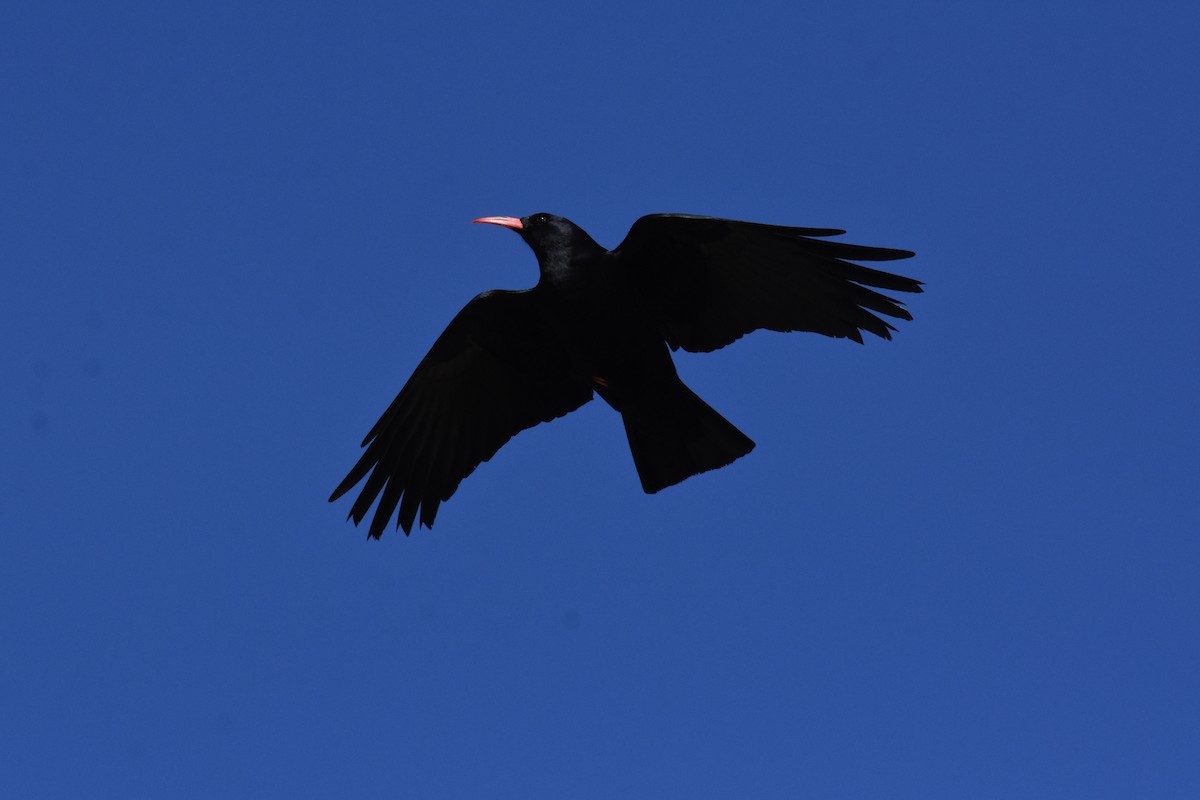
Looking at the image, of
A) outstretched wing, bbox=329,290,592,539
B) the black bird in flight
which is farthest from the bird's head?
outstretched wing, bbox=329,290,592,539

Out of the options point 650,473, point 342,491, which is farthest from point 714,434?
point 342,491

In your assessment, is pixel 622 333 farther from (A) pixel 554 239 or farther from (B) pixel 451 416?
(B) pixel 451 416

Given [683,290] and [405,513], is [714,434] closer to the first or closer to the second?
[683,290]

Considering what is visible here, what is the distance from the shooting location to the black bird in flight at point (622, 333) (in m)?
9.82

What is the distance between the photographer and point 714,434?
1048 centimetres

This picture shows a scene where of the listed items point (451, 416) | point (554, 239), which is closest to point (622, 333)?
point (554, 239)

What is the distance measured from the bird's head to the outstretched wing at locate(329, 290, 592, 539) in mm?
1360

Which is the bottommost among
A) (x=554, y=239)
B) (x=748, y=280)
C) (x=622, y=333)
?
(x=622, y=333)

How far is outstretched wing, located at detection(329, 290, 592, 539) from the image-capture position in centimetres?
1139

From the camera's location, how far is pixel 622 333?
32.6 feet

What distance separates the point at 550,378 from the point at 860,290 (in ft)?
9.32

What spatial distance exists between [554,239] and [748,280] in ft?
4.61

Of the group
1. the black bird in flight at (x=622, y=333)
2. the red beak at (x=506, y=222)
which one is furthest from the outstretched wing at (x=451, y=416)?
the red beak at (x=506, y=222)

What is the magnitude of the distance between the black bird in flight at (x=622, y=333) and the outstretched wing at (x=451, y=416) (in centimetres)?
1
